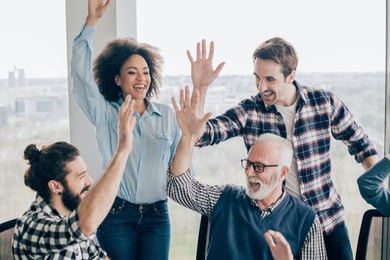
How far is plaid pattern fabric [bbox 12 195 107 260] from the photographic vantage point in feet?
6.31

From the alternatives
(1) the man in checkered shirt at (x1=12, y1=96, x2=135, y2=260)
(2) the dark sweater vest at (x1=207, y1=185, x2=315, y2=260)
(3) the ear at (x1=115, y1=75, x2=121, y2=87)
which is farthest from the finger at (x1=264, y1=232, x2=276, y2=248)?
(3) the ear at (x1=115, y1=75, x2=121, y2=87)

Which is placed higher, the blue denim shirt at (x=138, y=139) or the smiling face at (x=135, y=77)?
the smiling face at (x=135, y=77)

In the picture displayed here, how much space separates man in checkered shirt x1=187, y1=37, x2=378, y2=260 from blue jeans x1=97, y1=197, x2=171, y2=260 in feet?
1.21

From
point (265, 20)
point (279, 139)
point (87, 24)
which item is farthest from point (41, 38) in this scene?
point (279, 139)

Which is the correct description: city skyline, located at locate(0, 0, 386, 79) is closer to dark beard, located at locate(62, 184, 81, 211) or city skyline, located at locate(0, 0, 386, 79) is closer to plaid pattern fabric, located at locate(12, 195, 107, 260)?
dark beard, located at locate(62, 184, 81, 211)

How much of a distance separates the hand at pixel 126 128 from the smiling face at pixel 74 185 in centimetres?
18

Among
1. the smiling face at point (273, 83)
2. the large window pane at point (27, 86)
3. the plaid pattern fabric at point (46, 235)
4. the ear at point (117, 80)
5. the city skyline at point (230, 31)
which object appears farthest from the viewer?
the large window pane at point (27, 86)

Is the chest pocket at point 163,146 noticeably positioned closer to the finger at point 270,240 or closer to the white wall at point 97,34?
the white wall at point 97,34

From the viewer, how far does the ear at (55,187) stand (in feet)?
6.78

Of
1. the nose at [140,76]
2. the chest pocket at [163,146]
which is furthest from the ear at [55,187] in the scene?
the nose at [140,76]

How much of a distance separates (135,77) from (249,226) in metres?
0.77

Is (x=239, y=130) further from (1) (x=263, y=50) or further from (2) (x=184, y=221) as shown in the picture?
(2) (x=184, y=221)

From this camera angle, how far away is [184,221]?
294cm

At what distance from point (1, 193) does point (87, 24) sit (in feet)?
3.46
